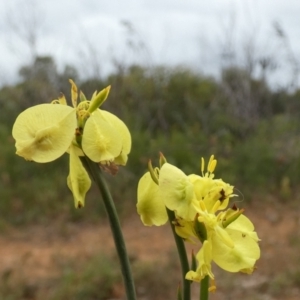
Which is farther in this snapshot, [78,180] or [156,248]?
[156,248]

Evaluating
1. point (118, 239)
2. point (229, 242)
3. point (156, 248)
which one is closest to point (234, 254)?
point (229, 242)

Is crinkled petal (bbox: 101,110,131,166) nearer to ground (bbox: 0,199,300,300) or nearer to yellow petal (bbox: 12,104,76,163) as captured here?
yellow petal (bbox: 12,104,76,163)

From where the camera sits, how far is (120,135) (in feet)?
1.75

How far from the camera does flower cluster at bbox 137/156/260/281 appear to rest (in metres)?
0.50

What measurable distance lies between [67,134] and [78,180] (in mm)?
60

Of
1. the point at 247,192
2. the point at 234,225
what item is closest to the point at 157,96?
the point at 247,192

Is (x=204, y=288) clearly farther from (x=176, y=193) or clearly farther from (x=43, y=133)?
(x=43, y=133)

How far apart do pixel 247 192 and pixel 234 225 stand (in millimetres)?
4478

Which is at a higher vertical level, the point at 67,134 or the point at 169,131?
the point at 67,134

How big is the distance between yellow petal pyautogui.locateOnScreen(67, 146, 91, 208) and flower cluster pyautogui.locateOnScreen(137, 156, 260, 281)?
0.17 feet

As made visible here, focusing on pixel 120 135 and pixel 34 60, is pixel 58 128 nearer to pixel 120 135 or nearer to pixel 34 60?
pixel 120 135

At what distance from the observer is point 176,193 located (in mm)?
495

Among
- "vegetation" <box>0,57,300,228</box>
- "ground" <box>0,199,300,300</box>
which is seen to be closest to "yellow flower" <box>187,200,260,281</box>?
"ground" <box>0,199,300,300</box>

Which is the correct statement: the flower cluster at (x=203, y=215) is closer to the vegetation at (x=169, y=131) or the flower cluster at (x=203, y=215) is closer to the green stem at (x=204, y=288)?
the green stem at (x=204, y=288)
